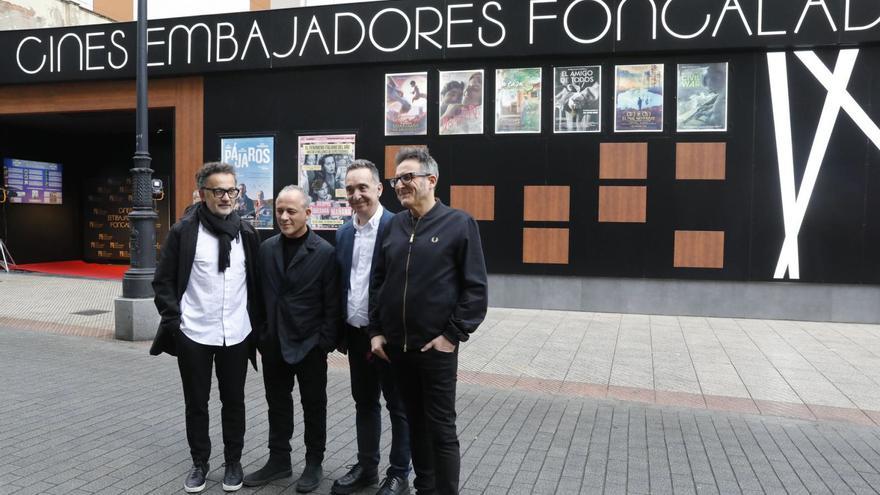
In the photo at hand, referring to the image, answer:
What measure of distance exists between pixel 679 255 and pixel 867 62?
4053 mm

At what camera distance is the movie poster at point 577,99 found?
420 inches

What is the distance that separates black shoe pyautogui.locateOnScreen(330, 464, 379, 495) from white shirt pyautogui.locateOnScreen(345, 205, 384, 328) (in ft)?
2.84

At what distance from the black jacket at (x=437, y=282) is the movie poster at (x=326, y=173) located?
8.72 meters

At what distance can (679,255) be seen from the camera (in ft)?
34.3

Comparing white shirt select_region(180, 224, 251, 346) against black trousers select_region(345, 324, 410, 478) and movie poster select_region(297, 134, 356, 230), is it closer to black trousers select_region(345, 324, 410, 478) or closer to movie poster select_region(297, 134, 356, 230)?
black trousers select_region(345, 324, 410, 478)

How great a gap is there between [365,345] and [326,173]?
8700mm

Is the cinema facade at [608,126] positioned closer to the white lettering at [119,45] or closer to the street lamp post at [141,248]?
the white lettering at [119,45]

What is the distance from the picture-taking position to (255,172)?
1241 cm

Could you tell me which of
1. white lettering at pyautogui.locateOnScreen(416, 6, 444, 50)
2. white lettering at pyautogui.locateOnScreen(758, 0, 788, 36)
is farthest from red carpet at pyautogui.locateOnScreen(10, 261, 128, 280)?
white lettering at pyautogui.locateOnScreen(758, 0, 788, 36)

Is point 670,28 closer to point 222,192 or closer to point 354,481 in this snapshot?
point 222,192

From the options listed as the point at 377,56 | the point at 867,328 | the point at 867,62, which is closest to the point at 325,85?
the point at 377,56

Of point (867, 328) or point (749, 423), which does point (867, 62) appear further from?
point (749, 423)

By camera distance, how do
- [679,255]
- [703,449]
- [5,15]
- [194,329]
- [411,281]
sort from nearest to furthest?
[411,281] < [194,329] < [703,449] < [679,255] < [5,15]

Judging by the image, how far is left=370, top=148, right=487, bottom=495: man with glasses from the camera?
3111 mm
